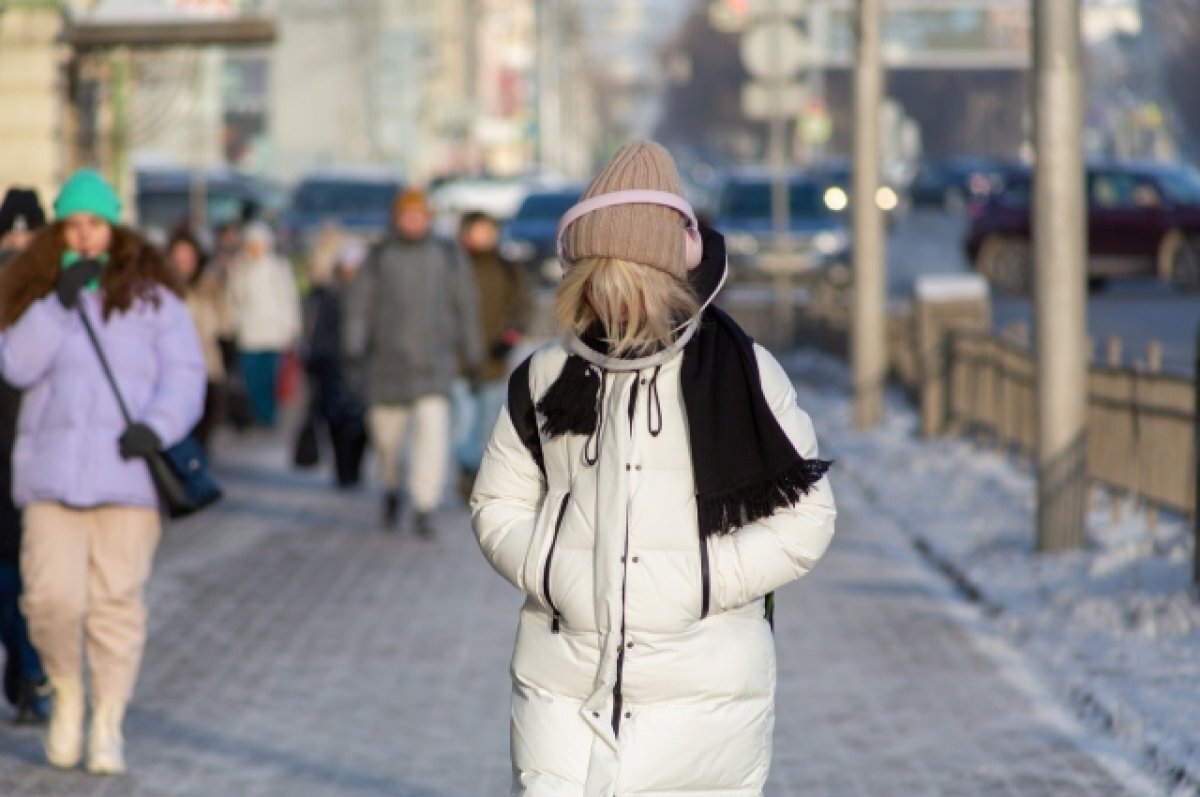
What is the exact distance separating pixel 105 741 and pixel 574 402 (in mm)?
3419

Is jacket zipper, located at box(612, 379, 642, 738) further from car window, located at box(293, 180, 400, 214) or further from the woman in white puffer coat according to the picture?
car window, located at box(293, 180, 400, 214)

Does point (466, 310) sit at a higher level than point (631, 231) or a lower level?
lower

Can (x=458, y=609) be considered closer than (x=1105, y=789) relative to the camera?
No

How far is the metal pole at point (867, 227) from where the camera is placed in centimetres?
1897

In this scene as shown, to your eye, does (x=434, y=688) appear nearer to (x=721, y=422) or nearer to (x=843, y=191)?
(x=721, y=422)

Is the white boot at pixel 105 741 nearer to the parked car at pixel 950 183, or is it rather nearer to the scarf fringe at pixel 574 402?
the scarf fringe at pixel 574 402

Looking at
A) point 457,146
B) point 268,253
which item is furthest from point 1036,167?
point 457,146

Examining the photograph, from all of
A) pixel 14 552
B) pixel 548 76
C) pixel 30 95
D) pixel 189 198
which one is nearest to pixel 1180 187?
pixel 189 198

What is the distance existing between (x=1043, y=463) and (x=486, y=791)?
5.07 m

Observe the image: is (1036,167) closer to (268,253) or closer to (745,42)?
(268,253)

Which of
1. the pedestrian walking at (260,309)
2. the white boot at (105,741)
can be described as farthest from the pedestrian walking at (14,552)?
the pedestrian walking at (260,309)

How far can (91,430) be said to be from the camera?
7152 millimetres

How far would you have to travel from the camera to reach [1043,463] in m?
11.4

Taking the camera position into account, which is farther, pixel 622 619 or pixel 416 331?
pixel 416 331
